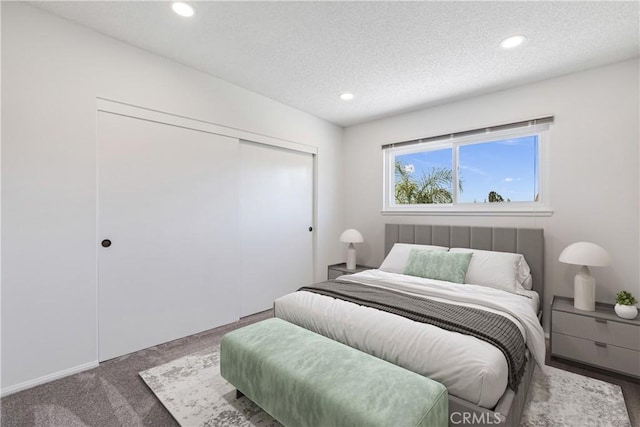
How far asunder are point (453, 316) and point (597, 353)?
1.39m

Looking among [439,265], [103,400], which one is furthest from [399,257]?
[103,400]

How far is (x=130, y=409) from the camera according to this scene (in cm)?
181

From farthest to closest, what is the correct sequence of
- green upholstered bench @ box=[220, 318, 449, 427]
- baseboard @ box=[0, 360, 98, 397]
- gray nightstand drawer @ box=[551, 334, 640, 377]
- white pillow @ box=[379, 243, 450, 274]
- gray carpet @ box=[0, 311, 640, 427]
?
white pillow @ box=[379, 243, 450, 274]
gray nightstand drawer @ box=[551, 334, 640, 377]
baseboard @ box=[0, 360, 98, 397]
gray carpet @ box=[0, 311, 640, 427]
green upholstered bench @ box=[220, 318, 449, 427]

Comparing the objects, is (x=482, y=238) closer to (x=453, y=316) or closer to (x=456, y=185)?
(x=456, y=185)

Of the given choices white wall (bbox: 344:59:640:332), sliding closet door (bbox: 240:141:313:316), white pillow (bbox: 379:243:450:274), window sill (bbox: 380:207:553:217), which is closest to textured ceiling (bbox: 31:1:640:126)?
white wall (bbox: 344:59:640:332)

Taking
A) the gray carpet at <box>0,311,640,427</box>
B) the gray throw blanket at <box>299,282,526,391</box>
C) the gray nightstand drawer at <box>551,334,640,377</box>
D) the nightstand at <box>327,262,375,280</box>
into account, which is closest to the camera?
the gray throw blanket at <box>299,282,526,391</box>

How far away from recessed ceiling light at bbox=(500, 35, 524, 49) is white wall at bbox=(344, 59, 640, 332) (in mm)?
900

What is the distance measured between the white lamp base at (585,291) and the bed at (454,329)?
307mm

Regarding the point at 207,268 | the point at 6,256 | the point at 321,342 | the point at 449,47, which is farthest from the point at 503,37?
the point at 6,256

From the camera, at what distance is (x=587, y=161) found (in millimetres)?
2660

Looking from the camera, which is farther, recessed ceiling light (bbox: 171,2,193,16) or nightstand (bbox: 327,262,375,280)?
nightstand (bbox: 327,262,375,280)

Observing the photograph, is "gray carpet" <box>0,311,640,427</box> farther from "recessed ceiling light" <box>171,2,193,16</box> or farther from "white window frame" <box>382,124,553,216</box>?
"recessed ceiling light" <box>171,2,193,16</box>

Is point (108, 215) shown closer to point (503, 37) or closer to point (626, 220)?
point (503, 37)

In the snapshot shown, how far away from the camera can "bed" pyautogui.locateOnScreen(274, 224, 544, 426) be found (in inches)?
55.1
